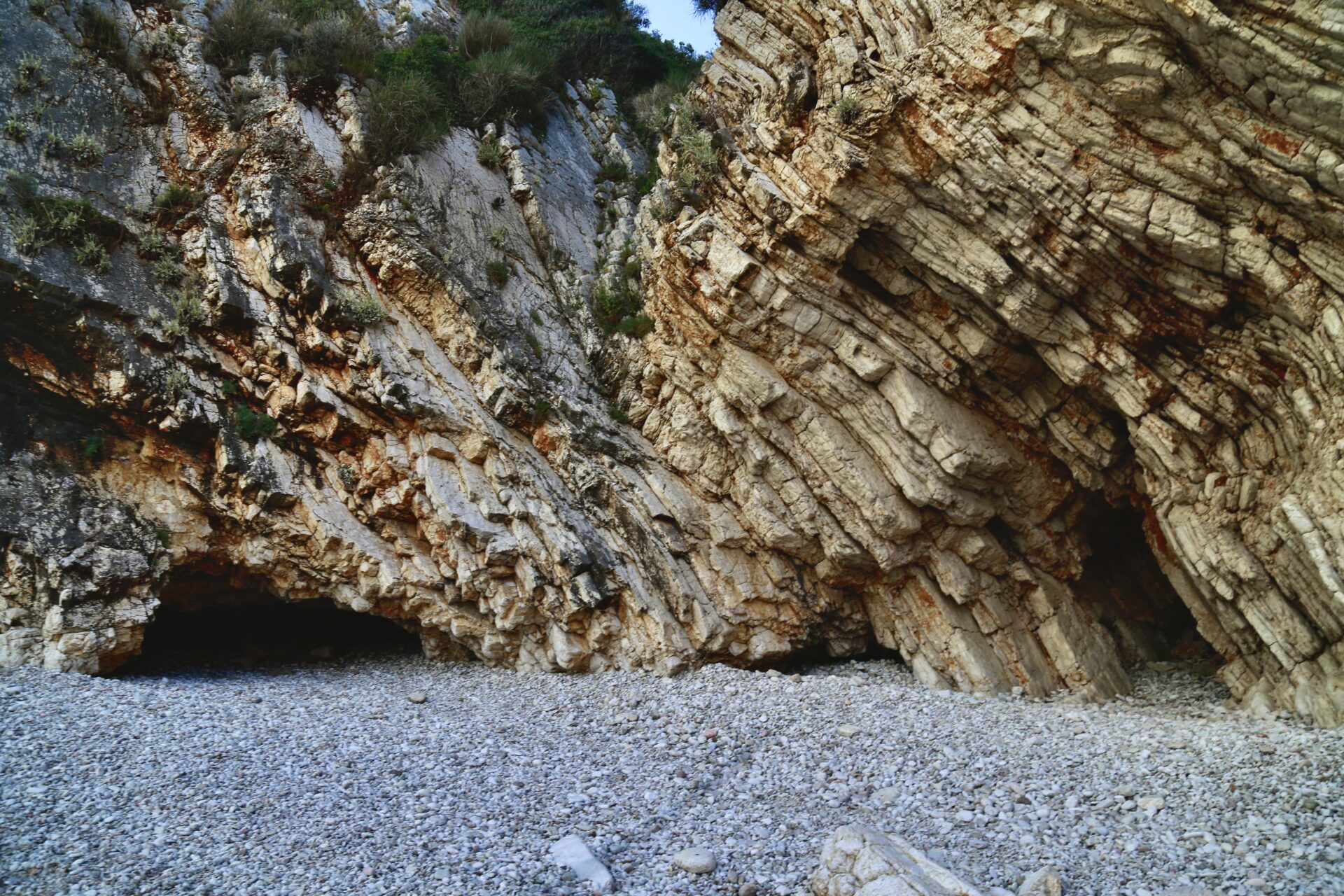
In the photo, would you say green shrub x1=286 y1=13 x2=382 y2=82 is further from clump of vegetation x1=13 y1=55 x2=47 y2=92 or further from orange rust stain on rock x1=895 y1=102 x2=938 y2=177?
orange rust stain on rock x1=895 y1=102 x2=938 y2=177

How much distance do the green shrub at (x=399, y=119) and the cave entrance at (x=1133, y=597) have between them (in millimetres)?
16148

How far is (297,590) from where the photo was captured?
12773mm

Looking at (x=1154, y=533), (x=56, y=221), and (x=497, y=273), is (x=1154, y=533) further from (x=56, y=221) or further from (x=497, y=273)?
(x=56, y=221)

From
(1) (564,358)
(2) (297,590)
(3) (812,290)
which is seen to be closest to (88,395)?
(2) (297,590)

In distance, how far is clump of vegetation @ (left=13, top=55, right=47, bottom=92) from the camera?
13587 mm

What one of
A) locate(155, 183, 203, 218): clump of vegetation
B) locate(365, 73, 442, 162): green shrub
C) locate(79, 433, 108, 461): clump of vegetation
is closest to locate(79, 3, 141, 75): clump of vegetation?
locate(155, 183, 203, 218): clump of vegetation

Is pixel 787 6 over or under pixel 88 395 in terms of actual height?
over

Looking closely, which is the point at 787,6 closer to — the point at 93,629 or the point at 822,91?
the point at 822,91

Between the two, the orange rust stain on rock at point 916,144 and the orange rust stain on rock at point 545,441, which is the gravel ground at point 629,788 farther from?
the orange rust stain on rock at point 916,144

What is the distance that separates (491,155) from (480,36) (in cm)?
534

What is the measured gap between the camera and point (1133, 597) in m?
14.7

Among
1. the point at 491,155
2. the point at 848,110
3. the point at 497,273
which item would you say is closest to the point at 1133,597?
the point at 848,110

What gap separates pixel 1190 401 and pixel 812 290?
226 inches

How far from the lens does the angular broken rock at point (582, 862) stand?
22.4 feet
